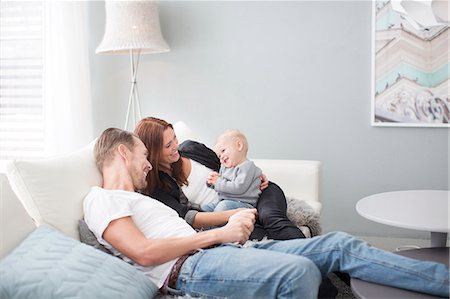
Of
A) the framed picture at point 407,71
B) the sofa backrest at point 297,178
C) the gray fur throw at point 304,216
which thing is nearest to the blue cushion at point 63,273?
the gray fur throw at point 304,216

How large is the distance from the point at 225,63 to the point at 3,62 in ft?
4.55

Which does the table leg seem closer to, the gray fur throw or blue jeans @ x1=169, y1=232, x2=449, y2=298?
the gray fur throw

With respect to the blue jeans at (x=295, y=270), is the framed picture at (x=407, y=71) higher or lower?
higher

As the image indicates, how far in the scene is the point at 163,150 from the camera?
237 cm

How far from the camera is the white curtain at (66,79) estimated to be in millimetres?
3502

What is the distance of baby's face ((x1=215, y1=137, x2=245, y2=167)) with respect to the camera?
263 centimetres

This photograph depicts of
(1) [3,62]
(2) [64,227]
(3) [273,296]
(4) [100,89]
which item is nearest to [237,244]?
(3) [273,296]

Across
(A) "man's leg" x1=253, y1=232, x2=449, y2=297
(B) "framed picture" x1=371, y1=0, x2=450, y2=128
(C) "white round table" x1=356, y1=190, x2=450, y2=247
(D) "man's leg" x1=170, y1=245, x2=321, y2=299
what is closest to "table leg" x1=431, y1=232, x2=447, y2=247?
(C) "white round table" x1=356, y1=190, x2=450, y2=247

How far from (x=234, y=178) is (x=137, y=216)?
2.33ft

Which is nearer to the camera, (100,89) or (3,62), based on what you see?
(3,62)

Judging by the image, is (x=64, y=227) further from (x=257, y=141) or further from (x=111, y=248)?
(x=257, y=141)

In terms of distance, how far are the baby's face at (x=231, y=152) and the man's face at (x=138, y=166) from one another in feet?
1.90

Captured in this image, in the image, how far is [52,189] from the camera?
1903 millimetres

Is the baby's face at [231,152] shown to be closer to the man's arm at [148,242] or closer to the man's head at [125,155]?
the man's head at [125,155]
